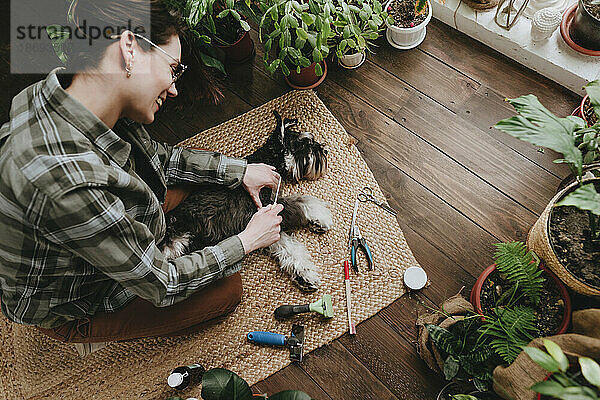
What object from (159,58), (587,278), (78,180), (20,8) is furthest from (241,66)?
(587,278)

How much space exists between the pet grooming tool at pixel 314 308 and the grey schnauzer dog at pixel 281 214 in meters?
0.06

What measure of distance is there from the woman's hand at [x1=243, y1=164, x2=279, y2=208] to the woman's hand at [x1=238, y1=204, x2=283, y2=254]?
0.22ft

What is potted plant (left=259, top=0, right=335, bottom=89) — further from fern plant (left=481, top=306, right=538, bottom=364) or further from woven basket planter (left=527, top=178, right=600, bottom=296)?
fern plant (left=481, top=306, right=538, bottom=364)

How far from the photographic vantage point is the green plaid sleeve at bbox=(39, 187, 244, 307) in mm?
1041

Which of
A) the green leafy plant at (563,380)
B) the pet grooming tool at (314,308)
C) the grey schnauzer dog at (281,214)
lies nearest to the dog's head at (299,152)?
the grey schnauzer dog at (281,214)

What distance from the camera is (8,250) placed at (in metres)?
1.12

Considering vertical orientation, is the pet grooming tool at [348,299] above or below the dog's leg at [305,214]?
below

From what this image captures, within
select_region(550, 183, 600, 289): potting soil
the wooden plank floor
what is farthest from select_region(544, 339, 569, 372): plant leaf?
the wooden plank floor

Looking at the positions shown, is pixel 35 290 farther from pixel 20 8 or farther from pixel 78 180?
pixel 20 8

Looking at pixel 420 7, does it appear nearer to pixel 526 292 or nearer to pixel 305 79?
pixel 305 79

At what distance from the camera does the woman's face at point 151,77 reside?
1129 mm

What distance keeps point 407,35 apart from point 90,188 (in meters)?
1.56

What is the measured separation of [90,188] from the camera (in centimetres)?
106

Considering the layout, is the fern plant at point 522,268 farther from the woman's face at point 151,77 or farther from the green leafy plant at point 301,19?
the woman's face at point 151,77
